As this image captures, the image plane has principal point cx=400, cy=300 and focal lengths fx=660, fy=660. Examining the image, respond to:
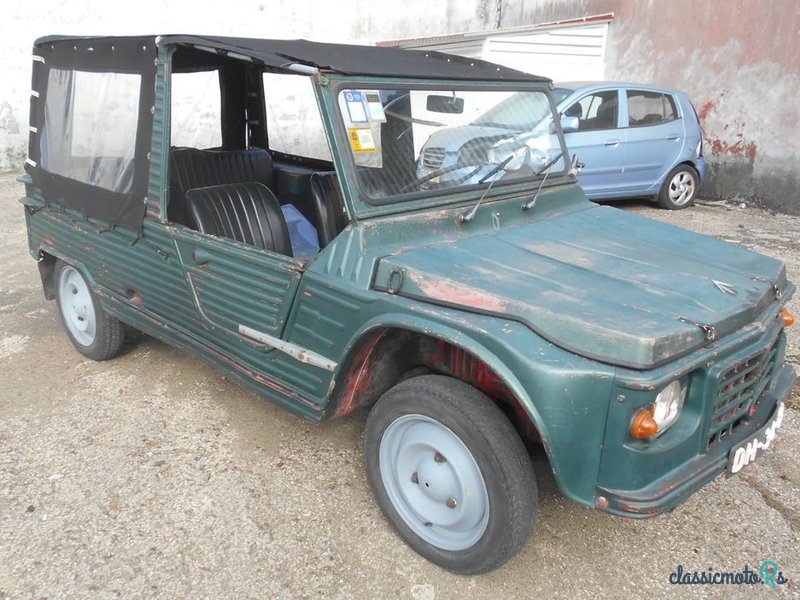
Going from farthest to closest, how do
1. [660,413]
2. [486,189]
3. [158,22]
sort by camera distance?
[158,22], [486,189], [660,413]

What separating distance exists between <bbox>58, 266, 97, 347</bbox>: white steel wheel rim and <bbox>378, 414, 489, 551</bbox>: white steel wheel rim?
94.4 inches

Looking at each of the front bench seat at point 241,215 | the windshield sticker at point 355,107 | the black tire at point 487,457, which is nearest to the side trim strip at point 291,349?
the black tire at point 487,457

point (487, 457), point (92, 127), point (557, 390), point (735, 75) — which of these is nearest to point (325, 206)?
point (92, 127)

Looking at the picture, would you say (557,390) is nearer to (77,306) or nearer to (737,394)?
(737,394)

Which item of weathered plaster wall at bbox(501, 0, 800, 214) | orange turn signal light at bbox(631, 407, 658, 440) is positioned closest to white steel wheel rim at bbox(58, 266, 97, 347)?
orange turn signal light at bbox(631, 407, 658, 440)

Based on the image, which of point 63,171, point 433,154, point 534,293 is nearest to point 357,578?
point 534,293

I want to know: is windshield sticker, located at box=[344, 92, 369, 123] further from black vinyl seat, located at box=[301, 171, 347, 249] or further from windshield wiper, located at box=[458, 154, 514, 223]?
black vinyl seat, located at box=[301, 171, 347, 249]

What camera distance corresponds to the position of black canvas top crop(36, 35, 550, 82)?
8.62 feet

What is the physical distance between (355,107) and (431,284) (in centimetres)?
84

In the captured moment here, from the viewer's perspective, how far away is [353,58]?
281 centimetres

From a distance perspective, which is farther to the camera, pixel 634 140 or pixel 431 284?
pixel 634 140

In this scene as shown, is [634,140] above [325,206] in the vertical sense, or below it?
above

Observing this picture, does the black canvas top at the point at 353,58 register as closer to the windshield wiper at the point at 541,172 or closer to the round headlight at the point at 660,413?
the windshield wiper at the point at 541,172

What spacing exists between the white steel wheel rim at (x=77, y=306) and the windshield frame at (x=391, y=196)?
7.16 feet
